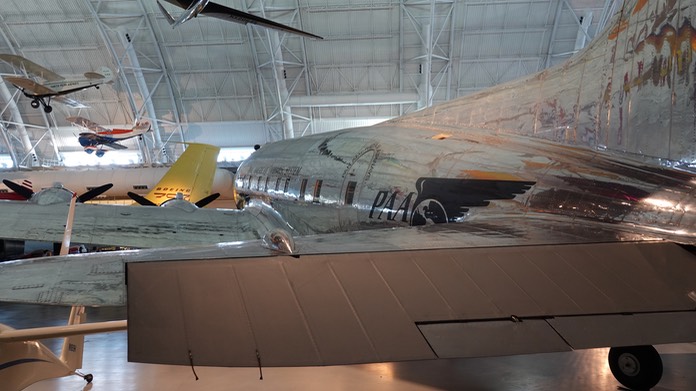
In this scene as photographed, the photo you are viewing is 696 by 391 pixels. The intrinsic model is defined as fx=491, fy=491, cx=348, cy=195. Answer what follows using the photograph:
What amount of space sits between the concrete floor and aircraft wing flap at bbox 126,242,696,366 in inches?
138

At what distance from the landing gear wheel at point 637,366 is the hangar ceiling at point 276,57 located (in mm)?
22487

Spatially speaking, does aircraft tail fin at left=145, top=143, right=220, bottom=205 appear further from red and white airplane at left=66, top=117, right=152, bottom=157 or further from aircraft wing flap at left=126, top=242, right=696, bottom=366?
aircraft wing flap at left=126, top=242, right=696, bottom=366

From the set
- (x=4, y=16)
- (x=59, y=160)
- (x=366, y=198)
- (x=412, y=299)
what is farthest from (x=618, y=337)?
(x=59, y=160)

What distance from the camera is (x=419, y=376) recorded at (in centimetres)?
652

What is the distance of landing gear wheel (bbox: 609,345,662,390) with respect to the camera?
5.41 m

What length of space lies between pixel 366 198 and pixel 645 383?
4.01 m

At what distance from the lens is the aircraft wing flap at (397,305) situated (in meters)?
2.40

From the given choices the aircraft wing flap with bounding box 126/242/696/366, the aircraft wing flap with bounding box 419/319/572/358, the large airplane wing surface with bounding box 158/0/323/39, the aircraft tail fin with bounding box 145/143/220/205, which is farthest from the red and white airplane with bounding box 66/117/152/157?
the aircraft wing flap with bounding box 419/319/572/358

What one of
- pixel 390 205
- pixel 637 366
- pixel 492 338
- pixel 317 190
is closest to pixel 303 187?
pixel 317 190

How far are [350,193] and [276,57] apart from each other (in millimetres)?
22808

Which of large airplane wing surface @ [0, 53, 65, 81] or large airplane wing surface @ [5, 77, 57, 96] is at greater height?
large airplane wing surface @ [0, 53, 65, 81]

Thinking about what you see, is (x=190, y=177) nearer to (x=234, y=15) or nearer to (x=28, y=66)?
(x=234, y=15)

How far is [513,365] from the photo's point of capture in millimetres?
6906

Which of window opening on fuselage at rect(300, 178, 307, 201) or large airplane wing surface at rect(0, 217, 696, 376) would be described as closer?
large airplane wing surface at rect(0, 217, 696, 376)
